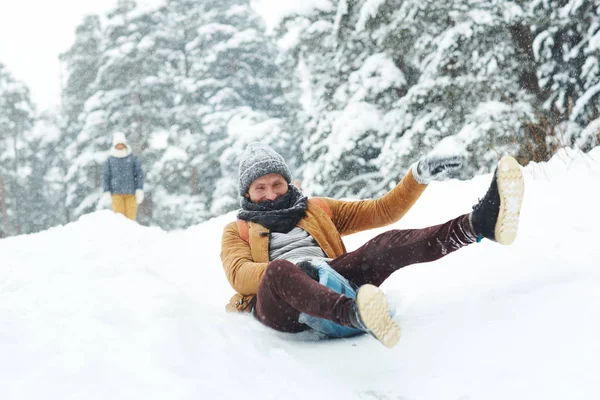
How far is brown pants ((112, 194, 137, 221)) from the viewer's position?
852cm

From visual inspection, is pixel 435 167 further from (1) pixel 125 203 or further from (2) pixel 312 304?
(1) pixel 125 203

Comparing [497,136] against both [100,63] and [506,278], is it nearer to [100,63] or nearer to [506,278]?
[506,278]

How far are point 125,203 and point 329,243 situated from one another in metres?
6.69

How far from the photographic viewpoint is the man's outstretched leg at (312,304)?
1.67 metres

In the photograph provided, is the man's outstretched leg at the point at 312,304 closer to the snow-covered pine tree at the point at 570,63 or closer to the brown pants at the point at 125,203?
the snow-covered pine tree at the point at 570,63

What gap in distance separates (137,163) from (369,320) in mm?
7356

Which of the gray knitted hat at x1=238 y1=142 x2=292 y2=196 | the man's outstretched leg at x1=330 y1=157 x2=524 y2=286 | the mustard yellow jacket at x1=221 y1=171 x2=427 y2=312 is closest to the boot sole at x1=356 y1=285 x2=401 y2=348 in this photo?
the man's outstretched leg at x1=330 y1=157 x2=524 y2=286

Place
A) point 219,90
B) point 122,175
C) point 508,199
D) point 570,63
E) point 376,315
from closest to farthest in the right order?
point 376,315 < point 508,199 < point 570,63 < point 122,175 < point 219,90

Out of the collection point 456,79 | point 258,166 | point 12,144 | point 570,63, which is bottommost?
point 12,144

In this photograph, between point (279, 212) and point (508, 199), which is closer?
point (508, 199)

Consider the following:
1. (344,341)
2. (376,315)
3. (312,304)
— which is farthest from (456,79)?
(376,315)

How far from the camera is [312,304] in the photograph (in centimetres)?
189

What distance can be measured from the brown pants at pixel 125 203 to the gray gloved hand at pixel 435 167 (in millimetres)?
6867

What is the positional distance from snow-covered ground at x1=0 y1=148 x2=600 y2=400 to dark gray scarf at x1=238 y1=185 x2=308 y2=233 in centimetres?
53
